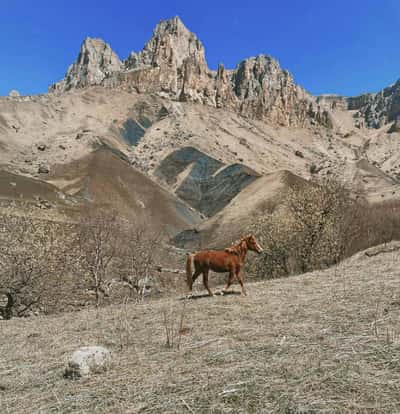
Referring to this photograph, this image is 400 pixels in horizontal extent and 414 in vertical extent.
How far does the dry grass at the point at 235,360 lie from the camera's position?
592cm

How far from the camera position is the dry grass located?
592 centimetres

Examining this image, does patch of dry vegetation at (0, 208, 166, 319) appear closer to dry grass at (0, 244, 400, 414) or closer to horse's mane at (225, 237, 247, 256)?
horse's mane at (225, 237, 247, 256)

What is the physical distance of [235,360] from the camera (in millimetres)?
7539

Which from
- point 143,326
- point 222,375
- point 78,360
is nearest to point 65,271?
point 143,326

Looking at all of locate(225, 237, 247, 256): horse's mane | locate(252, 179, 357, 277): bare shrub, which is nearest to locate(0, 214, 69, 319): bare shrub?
locate(225, 237, 247, 256): horse's mane

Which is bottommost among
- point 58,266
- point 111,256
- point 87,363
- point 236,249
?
point 87,363

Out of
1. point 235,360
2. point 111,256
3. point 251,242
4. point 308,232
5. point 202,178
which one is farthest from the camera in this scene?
point 202,178

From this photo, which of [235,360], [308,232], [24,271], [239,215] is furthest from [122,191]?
[235,360]

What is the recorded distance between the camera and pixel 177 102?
18075cm

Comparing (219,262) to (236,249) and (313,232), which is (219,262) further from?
(313,232)

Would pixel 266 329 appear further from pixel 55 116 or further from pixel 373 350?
pixel 55 116

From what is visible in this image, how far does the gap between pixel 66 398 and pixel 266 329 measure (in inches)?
184

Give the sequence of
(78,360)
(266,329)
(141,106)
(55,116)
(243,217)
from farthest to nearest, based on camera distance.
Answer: (141,106)
(55,116)
(243,217)
(266,329)
(78,360)

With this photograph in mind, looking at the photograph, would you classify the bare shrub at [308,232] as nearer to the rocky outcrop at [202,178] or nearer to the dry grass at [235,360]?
the dry grass at [235,360]
